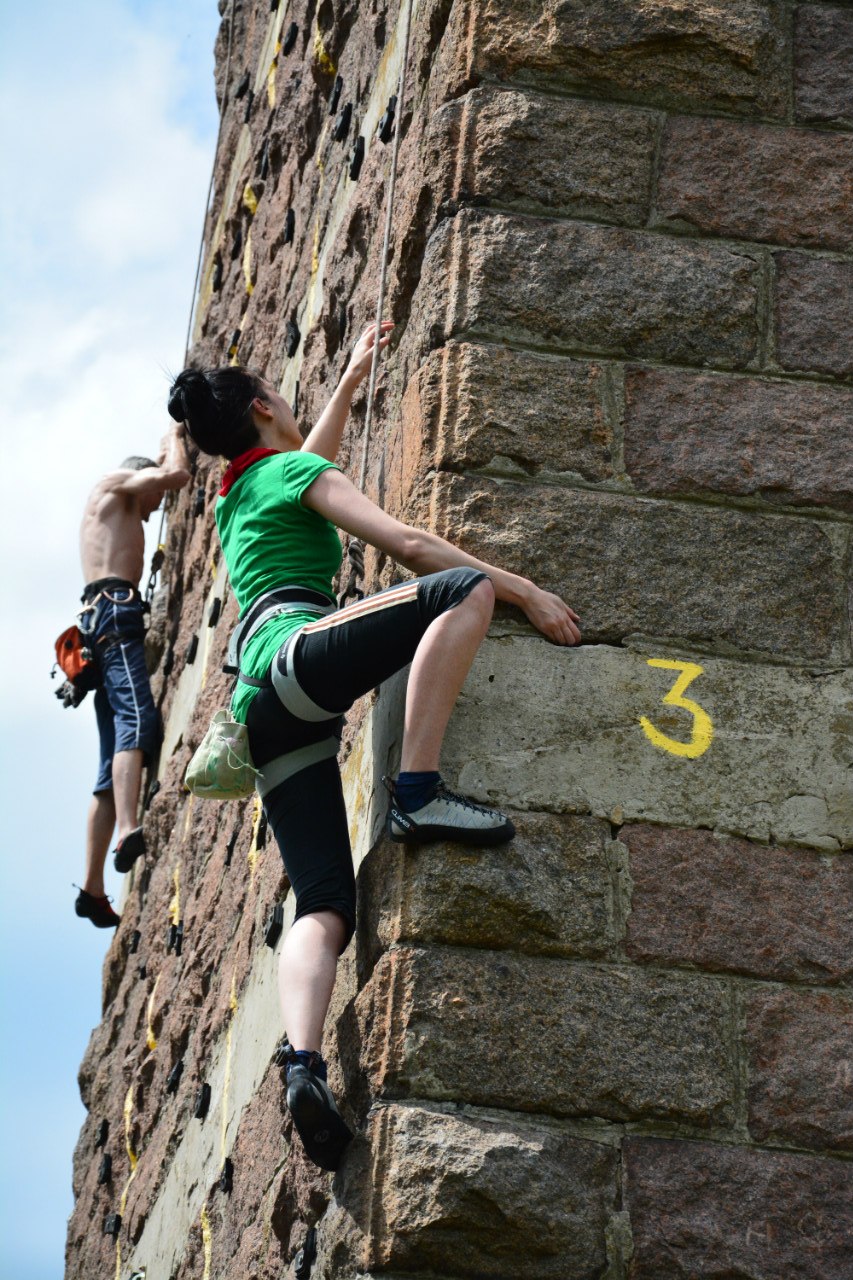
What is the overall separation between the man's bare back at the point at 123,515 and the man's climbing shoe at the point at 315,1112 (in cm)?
467

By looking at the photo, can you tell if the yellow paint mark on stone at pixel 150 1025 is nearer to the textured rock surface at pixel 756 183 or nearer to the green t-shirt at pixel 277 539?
the green t-shirt at pixel 277 539

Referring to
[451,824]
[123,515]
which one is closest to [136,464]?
[123,515]

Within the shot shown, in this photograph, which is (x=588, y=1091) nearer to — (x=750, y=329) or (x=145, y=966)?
(x=750, y=329)

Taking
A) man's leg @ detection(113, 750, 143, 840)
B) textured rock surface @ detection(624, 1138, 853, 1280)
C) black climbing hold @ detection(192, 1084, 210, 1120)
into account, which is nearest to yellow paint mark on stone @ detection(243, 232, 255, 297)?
man's leg @ detection(113, 750, 143, 840)

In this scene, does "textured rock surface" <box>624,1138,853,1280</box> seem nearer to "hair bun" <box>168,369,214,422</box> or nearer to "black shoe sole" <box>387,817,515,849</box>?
"black shoe sole" <box>387,817,515,849</box>

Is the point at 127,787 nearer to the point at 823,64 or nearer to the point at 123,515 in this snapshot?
the point at 123,515

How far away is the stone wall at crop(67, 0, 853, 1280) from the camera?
11.1ft

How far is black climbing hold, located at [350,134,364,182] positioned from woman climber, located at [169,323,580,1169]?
1310 millimetres

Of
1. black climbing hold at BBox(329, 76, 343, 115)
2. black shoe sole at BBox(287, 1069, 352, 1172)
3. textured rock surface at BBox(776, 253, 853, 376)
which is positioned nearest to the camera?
black shoe sole at BBox(287, 1069, 352, 1172)

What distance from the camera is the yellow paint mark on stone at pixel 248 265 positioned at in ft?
24.7

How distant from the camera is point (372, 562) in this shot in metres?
4.43

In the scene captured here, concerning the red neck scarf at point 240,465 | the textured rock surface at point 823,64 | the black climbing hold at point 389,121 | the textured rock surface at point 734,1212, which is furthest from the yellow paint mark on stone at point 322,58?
the textured rock surface at point 734,1212

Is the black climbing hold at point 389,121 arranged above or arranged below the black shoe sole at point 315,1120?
above

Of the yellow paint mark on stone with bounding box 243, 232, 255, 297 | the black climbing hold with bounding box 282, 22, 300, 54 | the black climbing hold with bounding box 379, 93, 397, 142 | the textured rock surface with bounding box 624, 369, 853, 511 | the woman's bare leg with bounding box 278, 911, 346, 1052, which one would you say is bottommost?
the woman's bare leg with bounding box 278, 911, 346, 1052
